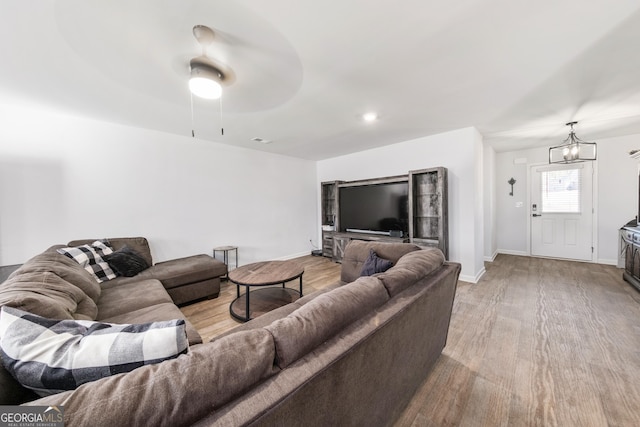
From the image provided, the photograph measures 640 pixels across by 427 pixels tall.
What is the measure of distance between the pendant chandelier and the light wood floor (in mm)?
1837

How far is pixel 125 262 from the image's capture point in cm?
268

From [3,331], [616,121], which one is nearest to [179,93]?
[3,331]

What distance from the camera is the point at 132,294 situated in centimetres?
209

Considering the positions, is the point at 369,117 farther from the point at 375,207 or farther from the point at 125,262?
the point at 125,262

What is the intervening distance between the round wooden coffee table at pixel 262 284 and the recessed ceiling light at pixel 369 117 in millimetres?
2078

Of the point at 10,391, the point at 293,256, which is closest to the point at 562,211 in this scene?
the point at 293,256

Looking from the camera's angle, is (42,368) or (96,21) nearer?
(42,368)

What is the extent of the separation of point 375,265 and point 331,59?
1770 millimetres

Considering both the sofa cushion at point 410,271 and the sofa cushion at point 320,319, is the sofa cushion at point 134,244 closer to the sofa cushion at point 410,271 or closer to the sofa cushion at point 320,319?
the sofa cushion at point 320,319

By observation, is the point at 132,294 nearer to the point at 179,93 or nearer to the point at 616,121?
the point at 179,93

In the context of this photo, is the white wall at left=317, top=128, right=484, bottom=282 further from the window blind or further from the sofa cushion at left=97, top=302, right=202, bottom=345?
the sofa cushion at left=97, top=302, right=202, bottom=345

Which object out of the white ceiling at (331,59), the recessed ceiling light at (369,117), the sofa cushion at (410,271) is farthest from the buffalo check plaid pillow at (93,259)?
the recessed ceiling light at (369,117)

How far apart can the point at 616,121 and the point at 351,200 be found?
404cm

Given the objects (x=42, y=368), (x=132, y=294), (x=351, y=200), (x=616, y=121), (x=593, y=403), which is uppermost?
(x=616, y=121)
